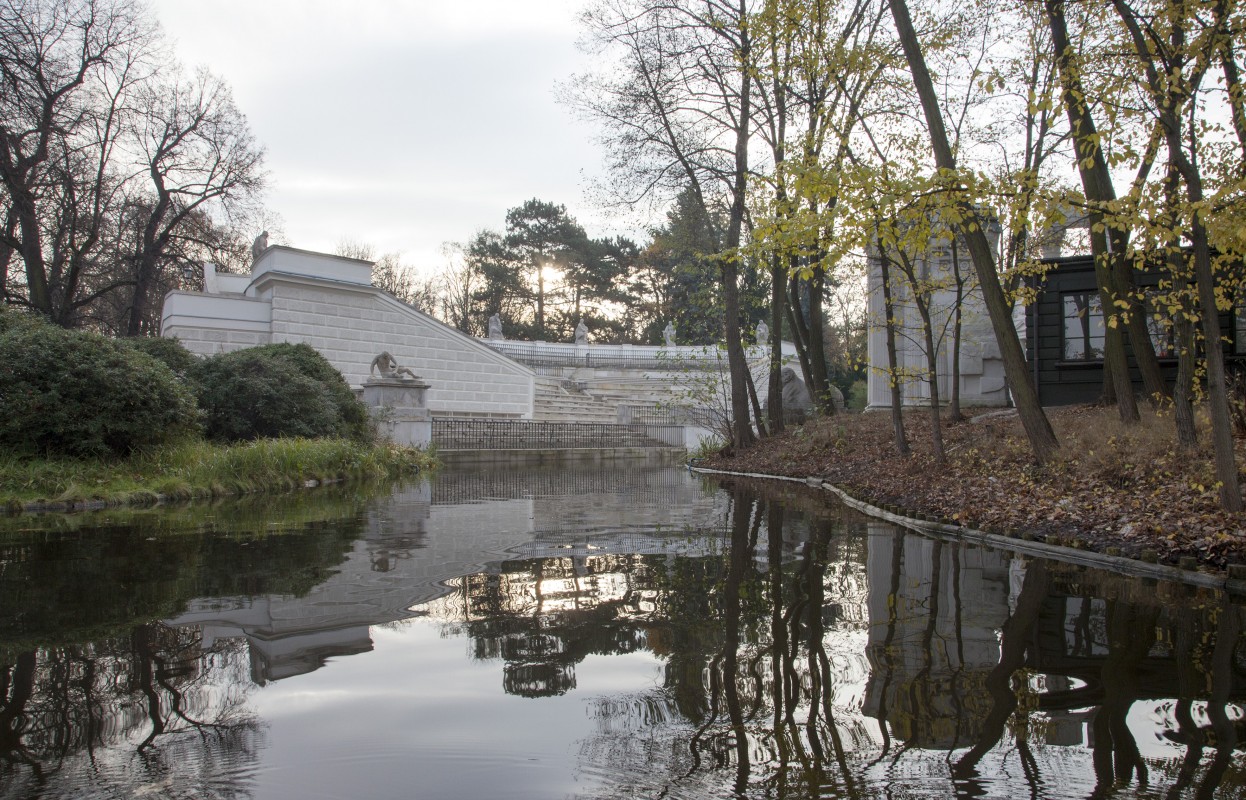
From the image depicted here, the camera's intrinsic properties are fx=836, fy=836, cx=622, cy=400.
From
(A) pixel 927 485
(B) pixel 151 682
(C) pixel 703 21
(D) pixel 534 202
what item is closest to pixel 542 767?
(B) pixel 151 682

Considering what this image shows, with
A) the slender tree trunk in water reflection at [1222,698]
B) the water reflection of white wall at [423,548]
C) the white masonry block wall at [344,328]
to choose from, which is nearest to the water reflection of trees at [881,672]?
the slender tree trunk in water reflection at [1222,698]

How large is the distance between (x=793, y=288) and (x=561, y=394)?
1826 centimetres

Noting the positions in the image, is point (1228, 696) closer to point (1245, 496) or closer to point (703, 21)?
point (1245, 496)

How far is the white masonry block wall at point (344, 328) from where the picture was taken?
90.8 feet

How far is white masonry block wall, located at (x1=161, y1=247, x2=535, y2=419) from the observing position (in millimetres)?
27681

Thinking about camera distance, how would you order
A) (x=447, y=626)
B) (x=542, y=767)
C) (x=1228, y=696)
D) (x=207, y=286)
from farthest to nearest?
(x=207, y=286) → (x=447, y=626) → (x=1228, y=696) → (x=542, y=767)

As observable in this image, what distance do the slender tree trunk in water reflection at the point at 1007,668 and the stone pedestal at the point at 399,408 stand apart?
19558 mm

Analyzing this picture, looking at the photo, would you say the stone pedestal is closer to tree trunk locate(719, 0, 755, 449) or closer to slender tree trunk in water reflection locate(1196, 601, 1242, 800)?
tree trunk locate(719, 0, 755, 449)

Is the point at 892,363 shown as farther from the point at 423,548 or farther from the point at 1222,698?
the point at 1222,698

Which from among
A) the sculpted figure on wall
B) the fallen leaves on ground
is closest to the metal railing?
the sculpted figure on wall

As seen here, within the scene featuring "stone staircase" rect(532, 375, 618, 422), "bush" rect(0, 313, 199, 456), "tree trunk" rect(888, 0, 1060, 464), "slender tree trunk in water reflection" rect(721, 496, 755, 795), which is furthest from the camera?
"stone staircase" rect(532, 375, 618, 422)

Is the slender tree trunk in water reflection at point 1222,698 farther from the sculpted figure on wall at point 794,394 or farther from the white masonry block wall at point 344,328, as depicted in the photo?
the white masonry block wall at point 344,328

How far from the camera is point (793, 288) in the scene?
2141 centimetres

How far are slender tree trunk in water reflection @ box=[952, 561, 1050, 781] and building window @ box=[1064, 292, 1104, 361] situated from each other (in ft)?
51.4
